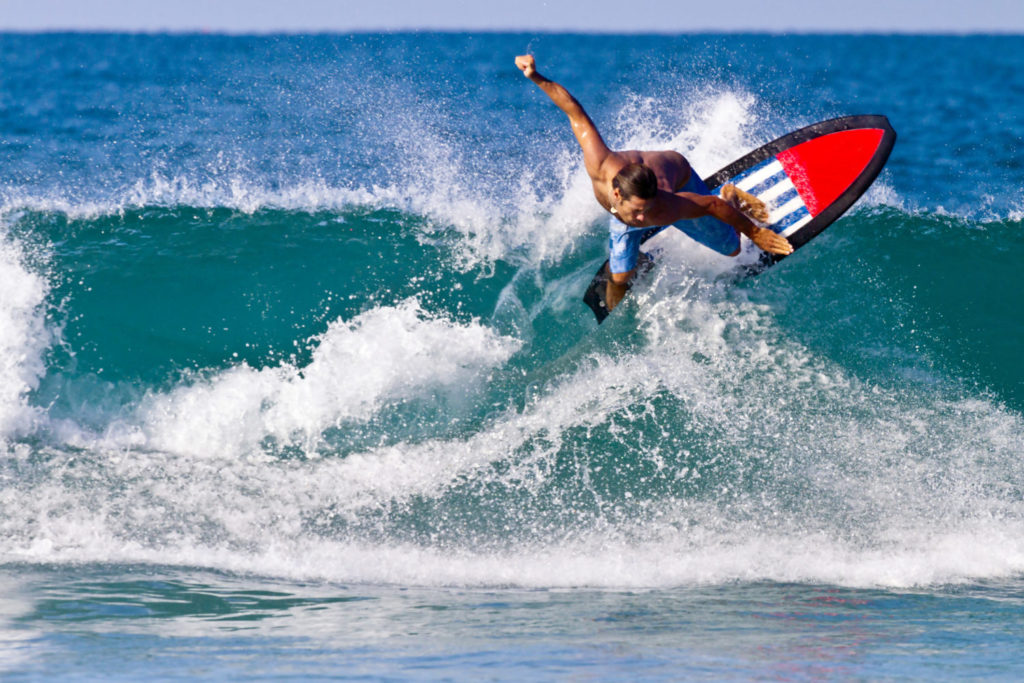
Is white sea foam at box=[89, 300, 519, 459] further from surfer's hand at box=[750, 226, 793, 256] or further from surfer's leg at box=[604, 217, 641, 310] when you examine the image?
surfer's hand at box=[750, 226, 793, 256]

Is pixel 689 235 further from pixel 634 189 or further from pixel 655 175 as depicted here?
pixel 634 189

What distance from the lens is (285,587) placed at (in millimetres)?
4504

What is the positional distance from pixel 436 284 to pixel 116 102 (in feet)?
52.3

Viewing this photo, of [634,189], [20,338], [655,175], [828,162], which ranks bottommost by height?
[20,338]

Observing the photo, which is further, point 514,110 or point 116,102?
point 116,102

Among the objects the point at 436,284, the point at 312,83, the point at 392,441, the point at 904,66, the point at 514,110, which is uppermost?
the point at 904,66

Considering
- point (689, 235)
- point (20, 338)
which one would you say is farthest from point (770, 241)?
point (20, 338)

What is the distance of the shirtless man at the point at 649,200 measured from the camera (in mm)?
5355

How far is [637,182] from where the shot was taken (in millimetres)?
5195

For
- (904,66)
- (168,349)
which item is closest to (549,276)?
(168,349)

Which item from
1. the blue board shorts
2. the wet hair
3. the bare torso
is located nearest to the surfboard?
the blue board shorts

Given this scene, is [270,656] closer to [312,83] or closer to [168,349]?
[168,349]

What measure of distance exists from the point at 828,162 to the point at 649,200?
2.09 m

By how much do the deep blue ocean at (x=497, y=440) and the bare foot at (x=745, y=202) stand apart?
1.45 feet
